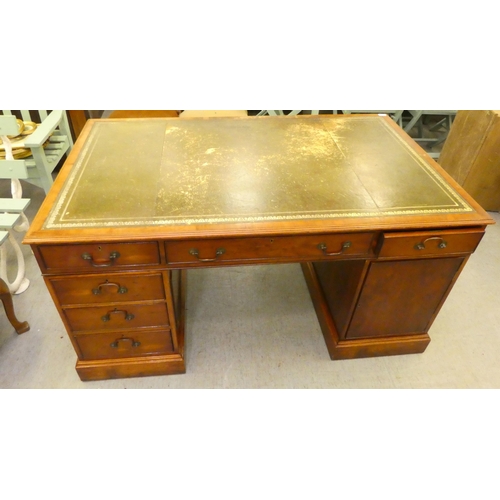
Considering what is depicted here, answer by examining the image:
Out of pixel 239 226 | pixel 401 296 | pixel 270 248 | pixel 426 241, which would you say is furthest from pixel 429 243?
pixel 239 226

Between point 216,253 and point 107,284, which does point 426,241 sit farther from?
point 107,284

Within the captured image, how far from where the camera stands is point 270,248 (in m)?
1.24

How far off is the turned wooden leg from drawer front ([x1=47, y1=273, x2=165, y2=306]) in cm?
45

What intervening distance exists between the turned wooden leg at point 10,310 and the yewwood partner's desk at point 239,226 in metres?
0.42

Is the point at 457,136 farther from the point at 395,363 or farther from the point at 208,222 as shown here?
the point at 208,222

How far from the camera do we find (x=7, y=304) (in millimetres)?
1610

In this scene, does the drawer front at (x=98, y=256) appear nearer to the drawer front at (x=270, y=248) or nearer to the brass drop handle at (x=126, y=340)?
the drawer front at (x=270, y=248)

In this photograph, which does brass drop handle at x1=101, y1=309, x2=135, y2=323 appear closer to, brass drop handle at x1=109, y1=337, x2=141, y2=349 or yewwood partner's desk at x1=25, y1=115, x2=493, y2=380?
yewwood partner's desk at x1=25, y1=115, x2=493, y2=380

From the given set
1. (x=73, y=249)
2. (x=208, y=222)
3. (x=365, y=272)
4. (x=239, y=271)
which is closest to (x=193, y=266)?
(x=208, y=222)

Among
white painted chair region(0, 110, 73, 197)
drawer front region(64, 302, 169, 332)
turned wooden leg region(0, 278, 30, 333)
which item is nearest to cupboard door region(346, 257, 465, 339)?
drawer front region(64, 302, 169, 332)

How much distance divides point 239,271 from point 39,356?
105 centimetres

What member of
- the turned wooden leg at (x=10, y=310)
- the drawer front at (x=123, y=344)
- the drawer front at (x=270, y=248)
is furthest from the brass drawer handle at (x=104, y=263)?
the turned wooden leg at (x=10, y=310)

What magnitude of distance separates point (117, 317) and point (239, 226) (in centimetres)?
60

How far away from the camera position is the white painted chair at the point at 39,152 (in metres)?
1.73
